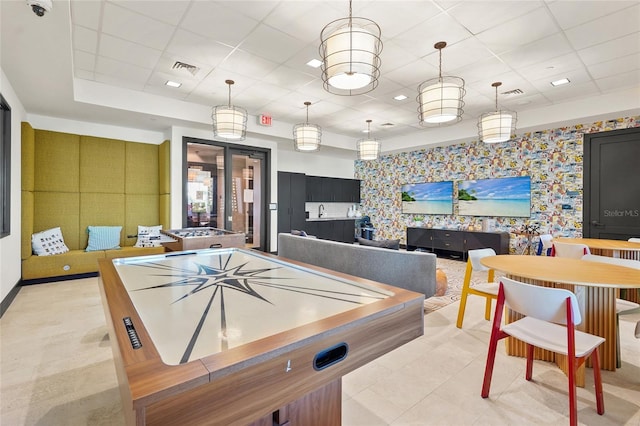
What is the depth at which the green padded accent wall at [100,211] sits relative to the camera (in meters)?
5.43

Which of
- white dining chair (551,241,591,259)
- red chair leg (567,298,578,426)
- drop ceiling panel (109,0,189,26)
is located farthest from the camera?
white dining chair (551,241,591,259)

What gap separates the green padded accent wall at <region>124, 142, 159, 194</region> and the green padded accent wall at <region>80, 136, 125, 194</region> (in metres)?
0.10

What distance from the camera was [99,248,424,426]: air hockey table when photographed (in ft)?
2.52

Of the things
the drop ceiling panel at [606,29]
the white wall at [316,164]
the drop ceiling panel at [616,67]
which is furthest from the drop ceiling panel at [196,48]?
the drop ceiling panel at [616,67]

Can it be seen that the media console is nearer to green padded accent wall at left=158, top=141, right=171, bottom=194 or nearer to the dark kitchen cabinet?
the dark kitchen cabinet

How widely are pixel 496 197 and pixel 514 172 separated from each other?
612 millimetres

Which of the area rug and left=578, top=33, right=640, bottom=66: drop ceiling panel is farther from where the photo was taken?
the area rug

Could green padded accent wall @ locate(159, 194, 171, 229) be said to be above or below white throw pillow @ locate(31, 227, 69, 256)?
above

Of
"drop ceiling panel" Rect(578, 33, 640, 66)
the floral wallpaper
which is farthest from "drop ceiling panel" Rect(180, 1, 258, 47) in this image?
the floral wallpaper

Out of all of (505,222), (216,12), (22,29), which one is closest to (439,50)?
(216,12)

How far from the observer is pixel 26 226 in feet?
14.9

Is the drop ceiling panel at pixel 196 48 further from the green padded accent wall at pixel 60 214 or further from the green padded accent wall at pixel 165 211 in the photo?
the green padded accent wall at pixel 60 214

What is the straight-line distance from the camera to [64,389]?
2.13 meters

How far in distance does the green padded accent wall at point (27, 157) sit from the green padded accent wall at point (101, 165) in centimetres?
75
